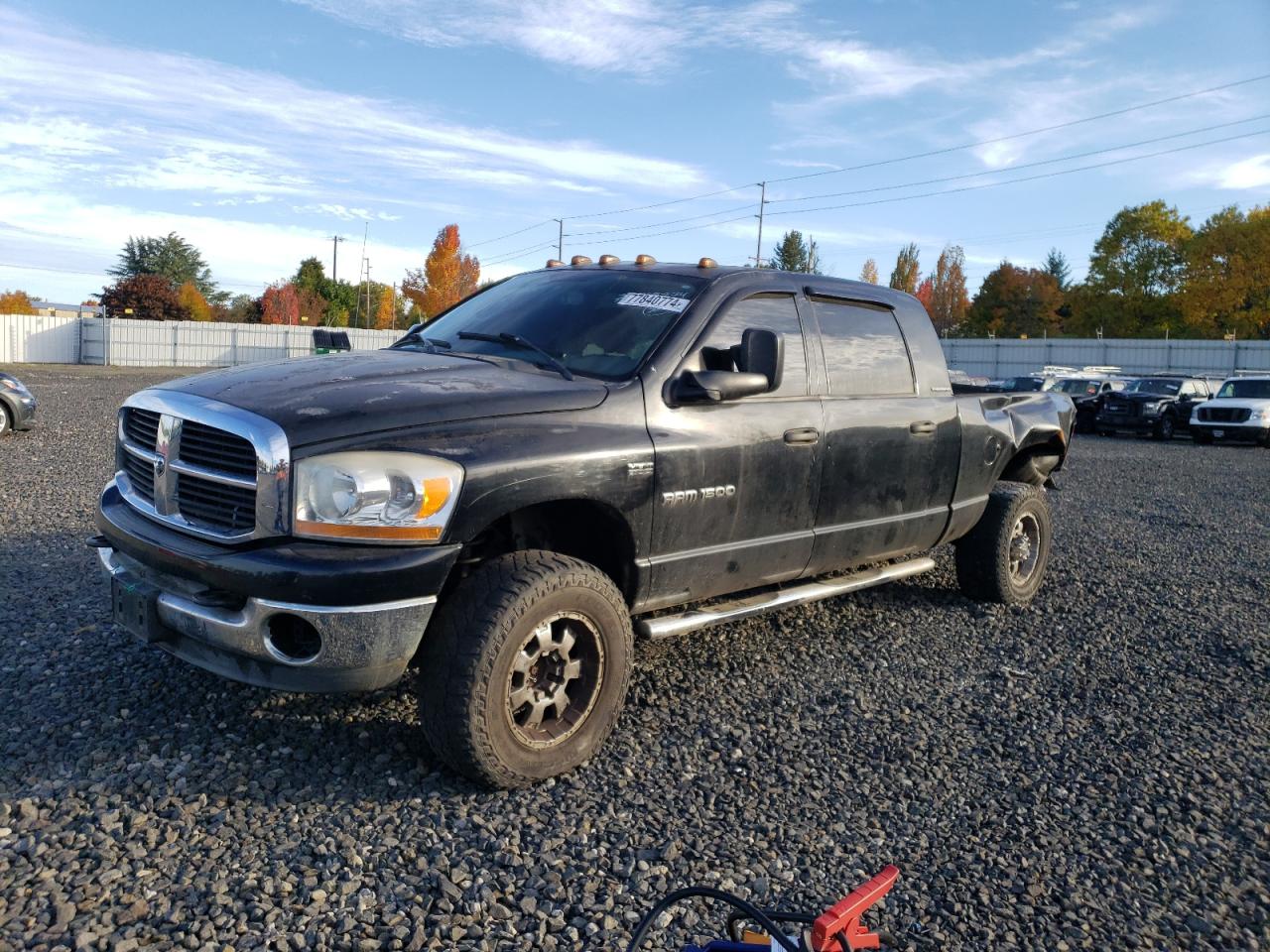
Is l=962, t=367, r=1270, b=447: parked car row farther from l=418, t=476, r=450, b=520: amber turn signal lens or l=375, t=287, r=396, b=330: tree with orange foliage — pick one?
l=375, t=287, r=396, b=330: tree with orange foliage

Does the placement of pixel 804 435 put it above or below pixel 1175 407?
below

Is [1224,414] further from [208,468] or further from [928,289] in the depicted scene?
[928,289]

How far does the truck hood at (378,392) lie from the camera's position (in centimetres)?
326

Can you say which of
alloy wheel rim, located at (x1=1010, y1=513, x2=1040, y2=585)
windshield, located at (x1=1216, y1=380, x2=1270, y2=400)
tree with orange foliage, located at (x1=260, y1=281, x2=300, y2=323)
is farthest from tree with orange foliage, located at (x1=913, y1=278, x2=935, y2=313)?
alloy wheel rim, located at (x1=1010, y1=513, x2=1040, y2=585)

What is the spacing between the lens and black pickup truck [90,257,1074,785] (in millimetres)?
3180

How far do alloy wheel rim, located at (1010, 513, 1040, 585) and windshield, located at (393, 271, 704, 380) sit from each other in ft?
9.80

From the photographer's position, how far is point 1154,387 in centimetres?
2638

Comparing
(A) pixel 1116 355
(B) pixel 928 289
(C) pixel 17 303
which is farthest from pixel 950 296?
(C) pixel 17 303

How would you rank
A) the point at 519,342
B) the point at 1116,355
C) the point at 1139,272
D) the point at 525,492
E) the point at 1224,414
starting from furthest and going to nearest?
the point at 1139,272 → the point at 1116,355 → the point at 1224,414 → the point at 519,342 → the point at 525,492

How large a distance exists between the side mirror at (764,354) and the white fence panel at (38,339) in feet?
165

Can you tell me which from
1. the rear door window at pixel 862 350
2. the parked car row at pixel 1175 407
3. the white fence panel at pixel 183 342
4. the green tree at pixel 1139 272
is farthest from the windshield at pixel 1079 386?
the green tree at pixel 1139 272

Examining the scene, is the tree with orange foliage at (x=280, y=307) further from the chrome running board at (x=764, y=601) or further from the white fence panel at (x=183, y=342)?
the chrome running board at (x=764, y=601)

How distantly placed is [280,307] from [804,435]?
3017 inches

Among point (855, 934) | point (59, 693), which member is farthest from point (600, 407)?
point (59, 693)
